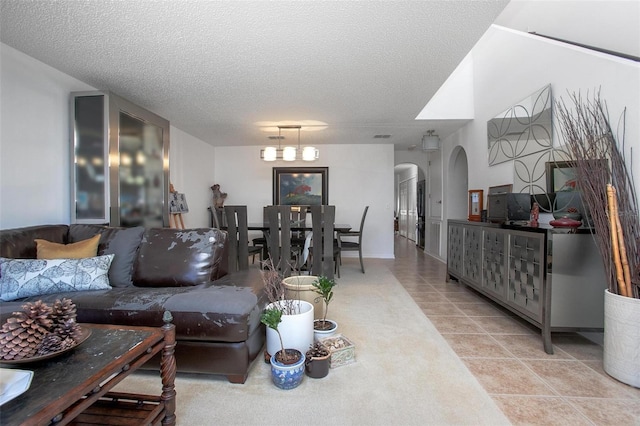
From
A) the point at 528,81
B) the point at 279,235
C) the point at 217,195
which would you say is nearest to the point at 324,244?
the point at 279,235

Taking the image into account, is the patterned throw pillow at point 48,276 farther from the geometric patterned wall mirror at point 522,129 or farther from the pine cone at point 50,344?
the geometric patterned wall mirror at point 522,129

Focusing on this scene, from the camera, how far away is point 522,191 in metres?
3.01

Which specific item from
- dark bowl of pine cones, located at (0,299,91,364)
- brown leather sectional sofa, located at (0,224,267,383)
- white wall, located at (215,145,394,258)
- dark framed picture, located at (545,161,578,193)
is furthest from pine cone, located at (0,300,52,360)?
white wall, located at (215,145,394,258)

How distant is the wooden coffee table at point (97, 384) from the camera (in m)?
0.79

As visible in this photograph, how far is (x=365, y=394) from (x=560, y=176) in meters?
2.49

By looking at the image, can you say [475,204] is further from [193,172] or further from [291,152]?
[193,172]

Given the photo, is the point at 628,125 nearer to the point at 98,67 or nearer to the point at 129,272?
the point at 129,272

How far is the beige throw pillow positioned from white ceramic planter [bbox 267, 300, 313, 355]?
1.58m

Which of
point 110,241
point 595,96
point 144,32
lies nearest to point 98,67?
point 144,32

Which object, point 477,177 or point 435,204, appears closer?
point 477,177

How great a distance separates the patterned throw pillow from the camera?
1.78 meters

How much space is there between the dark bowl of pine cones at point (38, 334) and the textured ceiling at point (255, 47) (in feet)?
6.12

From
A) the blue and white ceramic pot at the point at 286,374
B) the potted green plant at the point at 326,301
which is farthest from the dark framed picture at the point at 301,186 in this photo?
the blue and white ceramic pot at the point at 286,374

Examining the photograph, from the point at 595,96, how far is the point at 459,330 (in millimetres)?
2153
